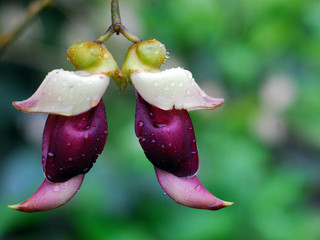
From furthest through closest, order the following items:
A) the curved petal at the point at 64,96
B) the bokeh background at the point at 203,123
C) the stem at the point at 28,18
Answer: the bokeh background at the point at 203,123, the stem at the point at 28,18, the curved petal at the point at 64,96

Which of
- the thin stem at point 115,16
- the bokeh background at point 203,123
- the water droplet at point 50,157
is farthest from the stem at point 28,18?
the bokeh background at point 203,123

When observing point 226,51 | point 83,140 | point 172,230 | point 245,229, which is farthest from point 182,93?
point 226,51

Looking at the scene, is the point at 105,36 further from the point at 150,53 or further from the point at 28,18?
the point at 28,18

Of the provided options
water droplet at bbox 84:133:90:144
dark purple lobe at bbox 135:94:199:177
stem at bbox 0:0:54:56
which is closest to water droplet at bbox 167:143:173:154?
dark purple lobe at bbox 135:94:199:177

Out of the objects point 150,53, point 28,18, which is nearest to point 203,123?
point 28,18

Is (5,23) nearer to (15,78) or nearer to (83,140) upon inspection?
(15,78)

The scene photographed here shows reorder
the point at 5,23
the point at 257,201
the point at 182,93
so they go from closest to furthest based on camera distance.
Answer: the point at 182,93 → the point at 257,201 → the point at 5,23

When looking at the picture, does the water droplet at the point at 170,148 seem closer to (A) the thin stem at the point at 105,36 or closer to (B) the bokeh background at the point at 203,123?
(A) the thin stem at the point at 105,36
